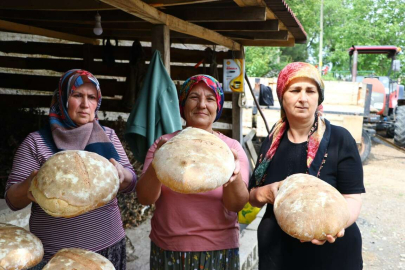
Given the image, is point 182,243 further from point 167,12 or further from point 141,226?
point 141,226

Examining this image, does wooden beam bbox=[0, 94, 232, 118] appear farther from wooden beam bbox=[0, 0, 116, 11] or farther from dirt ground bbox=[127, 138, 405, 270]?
wooden beam bbox=[0, 0, 116, 11]

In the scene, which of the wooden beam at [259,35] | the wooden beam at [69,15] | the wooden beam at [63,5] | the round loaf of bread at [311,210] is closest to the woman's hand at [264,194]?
the round loaf of bread at [311,210]

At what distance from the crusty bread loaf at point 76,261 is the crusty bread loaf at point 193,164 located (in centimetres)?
39

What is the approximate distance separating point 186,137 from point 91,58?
3.91 meters

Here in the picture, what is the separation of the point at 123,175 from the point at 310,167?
2.79ft

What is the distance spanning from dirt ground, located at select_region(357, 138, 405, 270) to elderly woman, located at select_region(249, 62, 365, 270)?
9.71 ft

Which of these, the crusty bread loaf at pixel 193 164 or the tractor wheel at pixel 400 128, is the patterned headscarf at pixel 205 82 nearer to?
the crusty bread loaf at pixel 193 164

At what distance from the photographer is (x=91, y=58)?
16.5ft

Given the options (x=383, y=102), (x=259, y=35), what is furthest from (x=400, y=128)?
(x=259, y=35)

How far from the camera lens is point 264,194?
170 centimetres

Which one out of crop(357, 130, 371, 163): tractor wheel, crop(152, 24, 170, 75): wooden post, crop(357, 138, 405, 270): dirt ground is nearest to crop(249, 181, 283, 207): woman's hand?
crop(152, 24, 170, 75): wooden post

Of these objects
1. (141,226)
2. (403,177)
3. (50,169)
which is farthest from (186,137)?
(403,177)

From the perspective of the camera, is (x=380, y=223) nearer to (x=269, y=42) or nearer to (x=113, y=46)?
(x=269, y=42)

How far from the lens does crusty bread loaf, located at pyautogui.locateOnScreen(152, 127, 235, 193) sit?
1385mm
